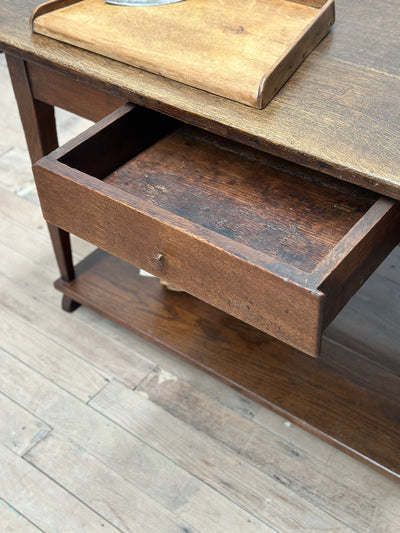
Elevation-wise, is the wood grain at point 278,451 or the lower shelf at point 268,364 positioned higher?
the lower shelf at point 268,364

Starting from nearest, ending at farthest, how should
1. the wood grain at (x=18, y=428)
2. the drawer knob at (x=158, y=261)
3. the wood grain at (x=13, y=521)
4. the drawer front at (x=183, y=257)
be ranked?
the drawer front at (x=183, y=257) → the drawer knob at (x=158, y=261) → the wood grain at (x=13, y=521) → the wood grain at (x=18, y=428)

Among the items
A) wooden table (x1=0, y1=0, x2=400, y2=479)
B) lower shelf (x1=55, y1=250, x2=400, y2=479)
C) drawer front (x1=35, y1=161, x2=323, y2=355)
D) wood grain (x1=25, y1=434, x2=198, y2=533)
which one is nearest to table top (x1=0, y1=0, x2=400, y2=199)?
wooden table (x1=0, y1=0, x2=400, y2=479)

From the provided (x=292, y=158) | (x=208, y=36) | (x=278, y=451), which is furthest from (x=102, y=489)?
(x=208, y=36)

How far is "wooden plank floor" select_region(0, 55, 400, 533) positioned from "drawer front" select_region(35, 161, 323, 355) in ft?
1.52

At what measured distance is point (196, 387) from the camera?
1.38 m

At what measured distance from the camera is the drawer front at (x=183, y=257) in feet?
2.69

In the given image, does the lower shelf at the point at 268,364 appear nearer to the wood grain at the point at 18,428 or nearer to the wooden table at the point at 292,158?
the wooden table at the point at 292,158

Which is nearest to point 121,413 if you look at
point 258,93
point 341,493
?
point 341,493

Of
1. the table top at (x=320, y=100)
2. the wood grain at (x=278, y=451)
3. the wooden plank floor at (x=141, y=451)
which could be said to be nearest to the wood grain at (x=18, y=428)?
the wooden plank floor at (x=141, y=451)

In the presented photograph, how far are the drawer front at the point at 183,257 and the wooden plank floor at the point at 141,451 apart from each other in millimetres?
462

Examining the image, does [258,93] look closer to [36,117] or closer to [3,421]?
[36,117]

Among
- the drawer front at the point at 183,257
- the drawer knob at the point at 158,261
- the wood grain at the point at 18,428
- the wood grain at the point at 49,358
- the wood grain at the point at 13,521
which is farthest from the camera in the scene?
the wood grain at the point at 49,358

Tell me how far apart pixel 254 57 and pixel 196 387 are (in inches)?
27.8

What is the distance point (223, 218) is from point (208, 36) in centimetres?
31
